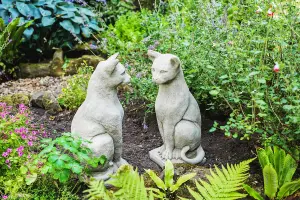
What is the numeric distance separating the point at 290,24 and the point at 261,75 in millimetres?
604

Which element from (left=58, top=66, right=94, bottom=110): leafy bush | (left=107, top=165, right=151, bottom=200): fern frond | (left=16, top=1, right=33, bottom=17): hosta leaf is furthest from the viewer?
(left=16, top=1, right=33, bottom=17): hosta leaf

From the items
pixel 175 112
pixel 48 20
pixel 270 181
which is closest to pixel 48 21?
pixel 48 20

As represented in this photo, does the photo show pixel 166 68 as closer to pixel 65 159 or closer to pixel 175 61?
pixel 175 61

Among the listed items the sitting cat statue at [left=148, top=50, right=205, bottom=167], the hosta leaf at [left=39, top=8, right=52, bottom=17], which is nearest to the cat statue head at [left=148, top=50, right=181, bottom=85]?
the sitting cat statue at [left=148, top=50, right=205, bottom=167]

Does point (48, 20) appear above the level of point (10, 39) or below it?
above

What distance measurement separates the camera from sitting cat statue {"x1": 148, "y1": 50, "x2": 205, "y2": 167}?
4.18 metres

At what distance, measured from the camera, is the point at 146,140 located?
17.2ft

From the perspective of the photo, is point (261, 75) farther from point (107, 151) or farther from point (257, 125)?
point (107, 151)

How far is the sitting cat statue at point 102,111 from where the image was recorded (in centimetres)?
398

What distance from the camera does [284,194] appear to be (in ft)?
12.8

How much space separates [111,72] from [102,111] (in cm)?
A: 34

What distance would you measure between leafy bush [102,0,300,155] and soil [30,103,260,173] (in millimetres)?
181

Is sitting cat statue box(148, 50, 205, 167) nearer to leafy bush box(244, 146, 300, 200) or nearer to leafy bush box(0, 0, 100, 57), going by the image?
leafy bush box(244, 146, 300, 200)

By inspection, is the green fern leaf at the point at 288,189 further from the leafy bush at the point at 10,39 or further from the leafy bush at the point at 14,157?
the leafy bush at the point at 10,39
